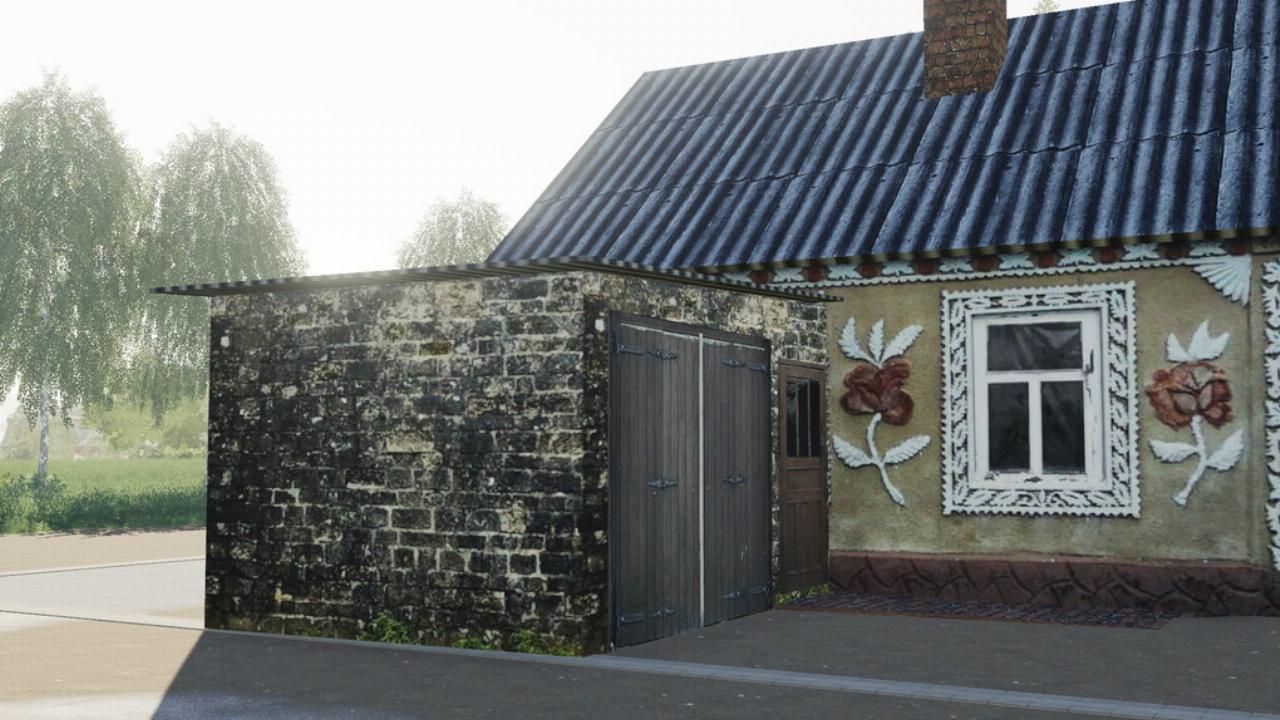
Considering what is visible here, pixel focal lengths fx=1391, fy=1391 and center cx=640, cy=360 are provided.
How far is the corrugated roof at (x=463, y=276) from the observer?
1026cm

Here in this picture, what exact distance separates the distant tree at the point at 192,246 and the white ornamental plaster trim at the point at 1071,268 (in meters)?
20.5

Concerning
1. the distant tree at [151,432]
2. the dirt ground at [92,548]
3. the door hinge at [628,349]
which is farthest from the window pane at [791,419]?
the distant tree at [151,432]

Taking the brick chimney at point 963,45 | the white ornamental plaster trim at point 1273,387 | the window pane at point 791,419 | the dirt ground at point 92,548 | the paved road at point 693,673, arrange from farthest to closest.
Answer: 1. the dirt ground at point 92,548
2. the brick chimney at point 963,45
3. the window pane at point 791,419
4. the white ornamental plaster trim at point 1273,387
5. the paved road at point 693,673

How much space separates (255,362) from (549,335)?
2.95 meters

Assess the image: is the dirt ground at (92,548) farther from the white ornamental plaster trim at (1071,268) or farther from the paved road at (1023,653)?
the paved road at (1023,653)

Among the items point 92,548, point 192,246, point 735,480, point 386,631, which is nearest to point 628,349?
point 735,480

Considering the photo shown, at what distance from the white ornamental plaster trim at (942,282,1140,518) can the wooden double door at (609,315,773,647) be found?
2.08 metres

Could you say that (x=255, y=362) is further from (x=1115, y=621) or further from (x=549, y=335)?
(x=1115, y=621)

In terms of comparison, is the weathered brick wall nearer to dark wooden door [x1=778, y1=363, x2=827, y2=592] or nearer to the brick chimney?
dark wooden door [x1=778, y1=363, x2=827, y2=592]

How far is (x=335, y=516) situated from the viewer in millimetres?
11234

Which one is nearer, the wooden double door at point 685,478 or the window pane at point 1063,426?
the wooden double door at point 685,478

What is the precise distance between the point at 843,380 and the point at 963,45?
4850mm

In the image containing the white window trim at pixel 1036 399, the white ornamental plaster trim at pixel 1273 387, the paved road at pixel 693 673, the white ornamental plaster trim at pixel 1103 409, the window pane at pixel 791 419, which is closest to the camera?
the paved road at pixel 693 673

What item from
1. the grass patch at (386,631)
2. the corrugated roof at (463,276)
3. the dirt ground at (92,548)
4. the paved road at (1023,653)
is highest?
the corrugated roof at (463,276)
